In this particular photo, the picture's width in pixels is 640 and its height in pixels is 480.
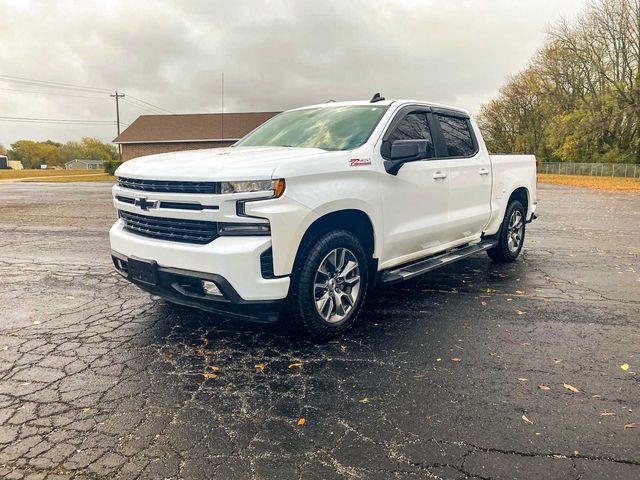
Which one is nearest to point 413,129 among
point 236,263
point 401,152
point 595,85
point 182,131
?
point 401,152

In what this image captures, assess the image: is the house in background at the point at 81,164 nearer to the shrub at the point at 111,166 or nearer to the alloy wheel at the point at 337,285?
the shrub at the point at 111,166

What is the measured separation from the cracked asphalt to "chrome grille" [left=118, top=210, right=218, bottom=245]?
3.01ft

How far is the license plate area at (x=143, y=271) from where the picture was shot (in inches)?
149

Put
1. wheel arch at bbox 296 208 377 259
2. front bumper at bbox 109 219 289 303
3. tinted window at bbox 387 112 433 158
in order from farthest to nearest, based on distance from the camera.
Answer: tinted window at bbox 387 112 433 158 < wheel arch at bbox 296 208 377 259 < front bumper at bbox 109 219 289 303

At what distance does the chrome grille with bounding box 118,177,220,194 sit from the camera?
3490 millimetres

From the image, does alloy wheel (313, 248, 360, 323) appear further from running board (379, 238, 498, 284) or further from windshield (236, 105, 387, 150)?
windshield (236, 105, 387, 150)

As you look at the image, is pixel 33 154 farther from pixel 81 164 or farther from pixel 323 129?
pixel 323 129

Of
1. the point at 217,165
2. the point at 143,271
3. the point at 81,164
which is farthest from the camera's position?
the point at 81,164

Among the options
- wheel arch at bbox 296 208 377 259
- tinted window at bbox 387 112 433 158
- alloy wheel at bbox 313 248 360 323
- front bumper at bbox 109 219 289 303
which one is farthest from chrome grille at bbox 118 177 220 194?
tinted window at bbox 387 112 433 158

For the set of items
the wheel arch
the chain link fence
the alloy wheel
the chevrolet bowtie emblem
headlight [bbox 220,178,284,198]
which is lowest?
the alloy wheel

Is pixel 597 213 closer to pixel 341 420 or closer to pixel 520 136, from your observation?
pixel 341 420

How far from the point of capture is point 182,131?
179 ft

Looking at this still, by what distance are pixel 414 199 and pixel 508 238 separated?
2786mm

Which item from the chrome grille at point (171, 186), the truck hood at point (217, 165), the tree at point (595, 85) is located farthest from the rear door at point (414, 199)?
the tree at point (595, 85)
